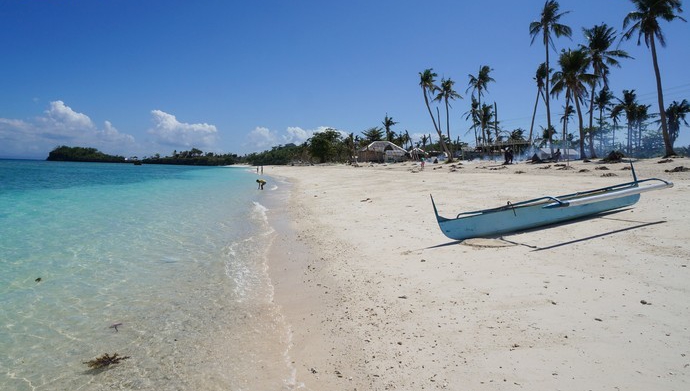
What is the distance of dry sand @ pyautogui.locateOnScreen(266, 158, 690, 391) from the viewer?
2.85 meters

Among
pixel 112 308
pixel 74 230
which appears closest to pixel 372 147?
pixel 74 230

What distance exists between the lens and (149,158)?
581 feet

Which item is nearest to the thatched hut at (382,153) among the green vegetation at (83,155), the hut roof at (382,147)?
the hut roof at (382,147)

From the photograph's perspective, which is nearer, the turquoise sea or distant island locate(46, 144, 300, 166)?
the turquoise sea

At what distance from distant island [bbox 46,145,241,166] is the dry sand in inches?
6438

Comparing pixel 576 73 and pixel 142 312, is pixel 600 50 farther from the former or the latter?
pixel 142 312

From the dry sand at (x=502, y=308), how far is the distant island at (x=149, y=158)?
164 m

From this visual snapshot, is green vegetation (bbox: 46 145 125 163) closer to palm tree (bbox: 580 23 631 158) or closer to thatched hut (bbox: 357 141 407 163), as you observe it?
thatched hut (bbox: 357 141 407 163)

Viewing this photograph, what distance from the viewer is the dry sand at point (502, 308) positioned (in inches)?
112

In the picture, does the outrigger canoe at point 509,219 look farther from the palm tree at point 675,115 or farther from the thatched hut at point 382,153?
the palm tree at point 675,115

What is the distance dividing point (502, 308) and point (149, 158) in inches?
7971

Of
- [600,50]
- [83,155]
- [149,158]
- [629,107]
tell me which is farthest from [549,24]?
[83,155]

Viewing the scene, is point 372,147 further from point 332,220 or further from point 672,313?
point 672,313

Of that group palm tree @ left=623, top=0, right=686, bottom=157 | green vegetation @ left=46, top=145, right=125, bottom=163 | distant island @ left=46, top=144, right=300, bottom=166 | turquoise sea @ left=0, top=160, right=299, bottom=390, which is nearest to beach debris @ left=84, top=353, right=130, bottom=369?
turquoise sea @ left=0, top=160, right=299, bottom=390
